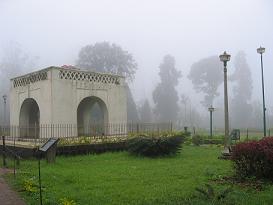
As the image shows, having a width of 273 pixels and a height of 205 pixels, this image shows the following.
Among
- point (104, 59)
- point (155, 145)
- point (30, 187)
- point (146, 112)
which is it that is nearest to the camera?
point (30, 187)

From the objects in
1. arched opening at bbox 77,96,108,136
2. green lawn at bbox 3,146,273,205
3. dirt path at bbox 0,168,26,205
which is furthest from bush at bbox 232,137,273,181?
arched opening at bbox 77,96,108,136

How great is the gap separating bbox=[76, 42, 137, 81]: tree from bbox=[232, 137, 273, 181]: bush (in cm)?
4545

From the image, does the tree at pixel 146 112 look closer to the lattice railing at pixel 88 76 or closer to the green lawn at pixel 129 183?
the lattice railing at pixel 88 76

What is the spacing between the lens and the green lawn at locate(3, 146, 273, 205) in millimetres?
7562

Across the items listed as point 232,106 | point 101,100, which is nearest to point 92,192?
point 101,100

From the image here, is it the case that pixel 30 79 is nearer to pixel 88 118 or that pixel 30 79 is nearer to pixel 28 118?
pixel 28 118

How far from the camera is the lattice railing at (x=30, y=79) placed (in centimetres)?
2062

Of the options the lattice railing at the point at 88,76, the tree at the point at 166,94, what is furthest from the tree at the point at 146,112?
the lattice railing at the point at 88,76

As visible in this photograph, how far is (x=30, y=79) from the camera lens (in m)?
22.0

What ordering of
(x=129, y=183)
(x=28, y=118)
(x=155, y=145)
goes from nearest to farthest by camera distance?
(x=129, y=183), (x=155, y=145), (x=28, y=118)

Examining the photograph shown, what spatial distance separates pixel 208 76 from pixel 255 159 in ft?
211

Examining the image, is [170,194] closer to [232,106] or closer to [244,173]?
[244,173]

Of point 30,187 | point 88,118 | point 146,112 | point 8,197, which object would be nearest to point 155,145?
point 30,187

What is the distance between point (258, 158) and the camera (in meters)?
9.56
